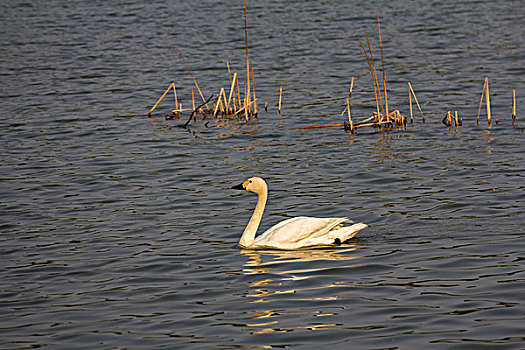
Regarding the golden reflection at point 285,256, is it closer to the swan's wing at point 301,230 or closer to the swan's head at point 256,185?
the swan's wing at point 301,230

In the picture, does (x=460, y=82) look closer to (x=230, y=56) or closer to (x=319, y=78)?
(x=319, y=78)

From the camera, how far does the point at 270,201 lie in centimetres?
1419

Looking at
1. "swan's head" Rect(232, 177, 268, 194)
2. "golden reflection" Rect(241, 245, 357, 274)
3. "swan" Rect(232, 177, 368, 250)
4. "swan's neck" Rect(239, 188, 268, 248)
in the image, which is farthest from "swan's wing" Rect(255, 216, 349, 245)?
"swan's head" Rect(232, 177, 268, 194)

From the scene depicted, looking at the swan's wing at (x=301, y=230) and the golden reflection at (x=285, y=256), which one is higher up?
the swan's wing at (x=301, y=230)

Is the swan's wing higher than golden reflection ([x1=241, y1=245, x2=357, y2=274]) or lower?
higher

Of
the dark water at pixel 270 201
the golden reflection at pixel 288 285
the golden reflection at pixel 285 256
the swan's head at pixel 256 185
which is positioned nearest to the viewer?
the golden reflection at pixel 288 285

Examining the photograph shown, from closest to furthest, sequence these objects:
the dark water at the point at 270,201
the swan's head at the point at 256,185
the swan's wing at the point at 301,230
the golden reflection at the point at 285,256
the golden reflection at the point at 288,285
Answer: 1. the golden reflection at the point at 288,285
2. the dark water at the point at 270,201
3. the golden reflection at the point at 285,256
4. the swan's wing at the point at 301,230
5. the swan's head at the point at 256,185

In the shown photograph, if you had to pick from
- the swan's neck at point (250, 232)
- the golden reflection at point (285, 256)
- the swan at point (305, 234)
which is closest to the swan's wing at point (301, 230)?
the swan at point (305, 234)

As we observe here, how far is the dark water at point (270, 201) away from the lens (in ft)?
29.9

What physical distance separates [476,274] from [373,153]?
272 inches

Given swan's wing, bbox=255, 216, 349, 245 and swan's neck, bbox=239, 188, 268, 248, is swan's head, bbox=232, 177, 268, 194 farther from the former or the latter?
swan's wing, bbox=255, 216, 349, 245

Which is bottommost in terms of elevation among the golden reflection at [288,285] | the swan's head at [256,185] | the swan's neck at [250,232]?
the golden reflection at [288,285]

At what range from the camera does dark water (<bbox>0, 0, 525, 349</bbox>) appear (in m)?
9.12

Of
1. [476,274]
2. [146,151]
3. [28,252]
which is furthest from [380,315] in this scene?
[146,151]
